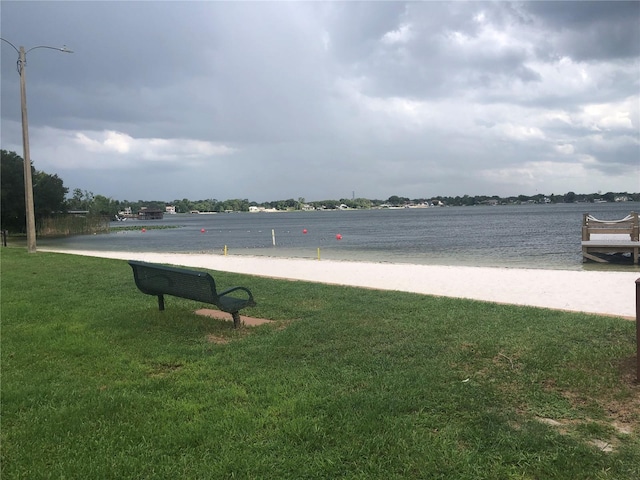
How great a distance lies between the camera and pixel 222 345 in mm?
5742

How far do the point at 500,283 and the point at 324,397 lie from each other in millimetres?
8737

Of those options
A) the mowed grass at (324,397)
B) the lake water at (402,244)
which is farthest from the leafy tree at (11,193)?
Result: the mowed grass at (324,397)

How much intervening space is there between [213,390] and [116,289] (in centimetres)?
658

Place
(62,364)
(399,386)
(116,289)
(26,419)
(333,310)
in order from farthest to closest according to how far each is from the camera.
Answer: (116,289) → (333,310) → (62,364) → (399,386) → (26,419)

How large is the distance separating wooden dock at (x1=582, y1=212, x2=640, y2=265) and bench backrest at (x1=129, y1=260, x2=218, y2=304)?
67.4ft

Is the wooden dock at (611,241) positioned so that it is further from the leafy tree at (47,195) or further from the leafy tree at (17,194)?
the leafy tree at (47,195)

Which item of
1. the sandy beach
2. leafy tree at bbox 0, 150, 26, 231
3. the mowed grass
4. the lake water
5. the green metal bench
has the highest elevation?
leafy tree at bbox 0, 150, 26, 231

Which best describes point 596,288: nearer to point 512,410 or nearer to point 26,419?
point 512,410

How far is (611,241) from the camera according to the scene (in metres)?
22.6

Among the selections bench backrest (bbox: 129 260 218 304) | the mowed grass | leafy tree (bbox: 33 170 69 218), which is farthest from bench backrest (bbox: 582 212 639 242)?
leafy tree (bbox: 33 170 69 218)

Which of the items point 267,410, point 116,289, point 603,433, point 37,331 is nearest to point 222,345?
point 267,410

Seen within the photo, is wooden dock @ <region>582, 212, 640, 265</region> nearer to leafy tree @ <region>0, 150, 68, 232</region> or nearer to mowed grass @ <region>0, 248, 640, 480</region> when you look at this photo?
mowed grass @ <region>0, 248, 640, 480</region>

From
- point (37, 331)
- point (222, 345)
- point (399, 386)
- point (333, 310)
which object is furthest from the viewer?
point (333, 310)

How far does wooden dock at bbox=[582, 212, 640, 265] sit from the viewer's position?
21391 mm
